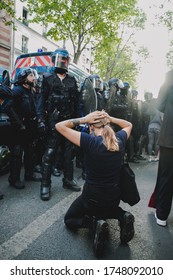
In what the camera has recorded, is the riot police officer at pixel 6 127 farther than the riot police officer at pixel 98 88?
No

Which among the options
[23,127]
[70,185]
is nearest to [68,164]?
[70,185]

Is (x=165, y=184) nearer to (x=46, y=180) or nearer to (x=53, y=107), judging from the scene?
(x=46, y=180)

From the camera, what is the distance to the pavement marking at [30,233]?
2.38 metres

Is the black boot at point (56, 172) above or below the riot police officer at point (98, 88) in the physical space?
below

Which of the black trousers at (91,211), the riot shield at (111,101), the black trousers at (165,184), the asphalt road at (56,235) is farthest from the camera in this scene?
the riot shield at (111,101)

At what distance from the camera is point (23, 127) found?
4.25 m

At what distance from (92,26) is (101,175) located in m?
14.4

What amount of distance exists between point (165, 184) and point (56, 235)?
4.69 feet

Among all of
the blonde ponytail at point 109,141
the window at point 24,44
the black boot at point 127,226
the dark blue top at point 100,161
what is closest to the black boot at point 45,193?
the dark blue top at point 100,161

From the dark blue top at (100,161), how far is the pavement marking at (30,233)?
32.5 inches

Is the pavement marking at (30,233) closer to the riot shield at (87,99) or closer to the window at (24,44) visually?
the riot shield at (87,99)

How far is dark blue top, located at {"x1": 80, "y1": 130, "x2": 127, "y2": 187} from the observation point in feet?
7.97

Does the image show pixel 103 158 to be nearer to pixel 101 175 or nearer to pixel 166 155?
pixel 101 175

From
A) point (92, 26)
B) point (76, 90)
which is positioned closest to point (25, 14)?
point (92, 26)
